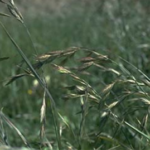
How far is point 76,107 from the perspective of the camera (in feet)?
10.6

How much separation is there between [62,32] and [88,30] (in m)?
0.35

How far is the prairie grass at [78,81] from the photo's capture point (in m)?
1.47

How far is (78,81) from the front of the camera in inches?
59.5

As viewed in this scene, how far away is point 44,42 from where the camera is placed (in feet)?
17.6

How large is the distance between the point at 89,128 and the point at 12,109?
84 cm

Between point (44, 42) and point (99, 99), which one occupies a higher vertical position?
point (99, 99)

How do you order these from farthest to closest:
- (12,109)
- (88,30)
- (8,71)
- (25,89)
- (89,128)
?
(88,30) < (8,71) < (25,89) < (12,109) < (89,128)

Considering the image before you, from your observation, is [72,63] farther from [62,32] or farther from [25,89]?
[62,32]

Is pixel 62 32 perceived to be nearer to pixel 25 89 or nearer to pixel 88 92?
pixel 25 89

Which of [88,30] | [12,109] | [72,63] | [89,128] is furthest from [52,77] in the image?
[88,30]

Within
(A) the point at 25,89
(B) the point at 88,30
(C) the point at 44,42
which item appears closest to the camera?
(A) the point at 25,89

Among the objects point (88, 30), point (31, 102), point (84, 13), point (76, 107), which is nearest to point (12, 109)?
point (31, 102)

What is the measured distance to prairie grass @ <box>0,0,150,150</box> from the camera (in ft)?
4.83

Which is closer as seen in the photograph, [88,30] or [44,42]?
[44,42]
